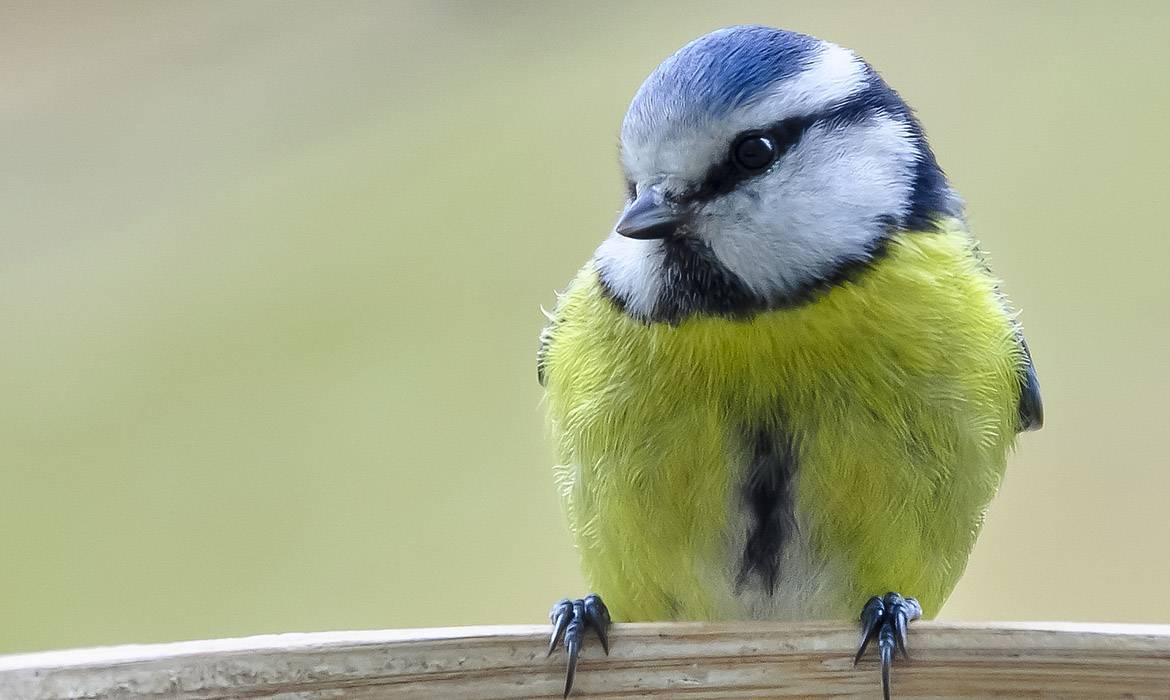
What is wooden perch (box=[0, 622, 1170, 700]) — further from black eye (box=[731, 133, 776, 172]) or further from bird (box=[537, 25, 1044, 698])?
black eye (box=[731, 133, 776, 172])

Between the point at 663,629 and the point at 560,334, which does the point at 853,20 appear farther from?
the point at 663,629

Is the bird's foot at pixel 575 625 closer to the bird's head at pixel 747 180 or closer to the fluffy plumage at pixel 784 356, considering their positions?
the fluffy plumage at pixel 784 356

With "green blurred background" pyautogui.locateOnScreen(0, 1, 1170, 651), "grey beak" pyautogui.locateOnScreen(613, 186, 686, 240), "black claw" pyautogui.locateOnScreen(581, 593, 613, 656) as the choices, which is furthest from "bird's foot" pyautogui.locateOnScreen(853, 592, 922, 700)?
"green blurred background" pyautogui.locateOnScreen(0, 1, 1170, 651)

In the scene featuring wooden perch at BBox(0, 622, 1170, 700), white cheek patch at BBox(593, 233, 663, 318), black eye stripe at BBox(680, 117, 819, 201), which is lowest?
wooden perch at BBox(0, 622, 1170, 700)

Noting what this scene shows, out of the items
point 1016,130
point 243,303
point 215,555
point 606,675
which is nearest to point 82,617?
point 215,555

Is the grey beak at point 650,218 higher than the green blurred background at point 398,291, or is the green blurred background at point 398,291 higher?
the grey beak at point 650,218

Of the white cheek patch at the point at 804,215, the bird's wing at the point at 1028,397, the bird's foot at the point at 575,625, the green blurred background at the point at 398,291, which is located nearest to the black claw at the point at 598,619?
the bird's foot at the point at 575,625

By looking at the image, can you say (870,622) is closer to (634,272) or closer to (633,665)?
(633,665)
